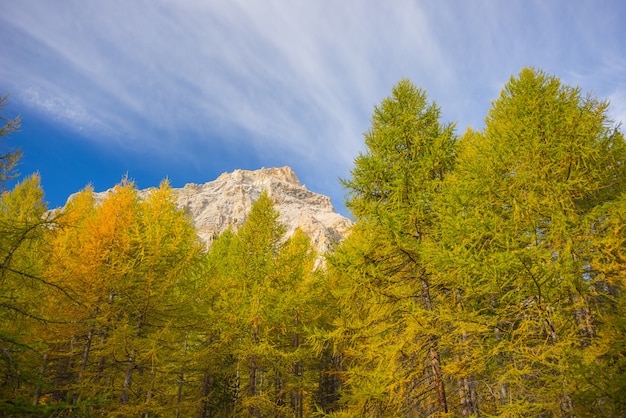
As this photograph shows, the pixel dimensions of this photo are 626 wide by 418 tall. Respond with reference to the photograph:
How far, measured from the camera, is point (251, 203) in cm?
14325

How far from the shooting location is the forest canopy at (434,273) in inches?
233

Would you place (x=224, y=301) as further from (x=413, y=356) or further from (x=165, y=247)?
(x=413, y=356)

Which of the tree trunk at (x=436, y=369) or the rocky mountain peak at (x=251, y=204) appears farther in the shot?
the rocky mountain peak at (x=251, y=204)

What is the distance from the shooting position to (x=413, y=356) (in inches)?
290

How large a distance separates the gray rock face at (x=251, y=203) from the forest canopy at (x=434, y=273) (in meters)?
79.9

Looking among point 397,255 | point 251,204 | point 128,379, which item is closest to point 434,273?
point 397,255

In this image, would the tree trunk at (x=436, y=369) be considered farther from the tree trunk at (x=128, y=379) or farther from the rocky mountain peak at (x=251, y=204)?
the rocky mountain peak at (x=251, y=204)

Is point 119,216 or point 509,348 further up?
point 119,216

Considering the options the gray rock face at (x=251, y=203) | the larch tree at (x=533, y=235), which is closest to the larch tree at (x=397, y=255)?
the larch tree at (x=533, y=235)

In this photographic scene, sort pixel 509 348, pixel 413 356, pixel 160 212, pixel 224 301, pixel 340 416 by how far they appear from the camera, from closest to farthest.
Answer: pixel 509 348 < pixel 413 356 < pixel 340 416 < pixel 160 212 < pixel 224 301

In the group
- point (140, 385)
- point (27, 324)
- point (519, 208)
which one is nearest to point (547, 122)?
point (519, 208)

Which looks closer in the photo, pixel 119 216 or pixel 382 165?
pixel 382 165

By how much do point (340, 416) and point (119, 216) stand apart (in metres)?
9.99

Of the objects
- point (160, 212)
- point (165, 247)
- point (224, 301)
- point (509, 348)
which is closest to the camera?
point (509, 348)
